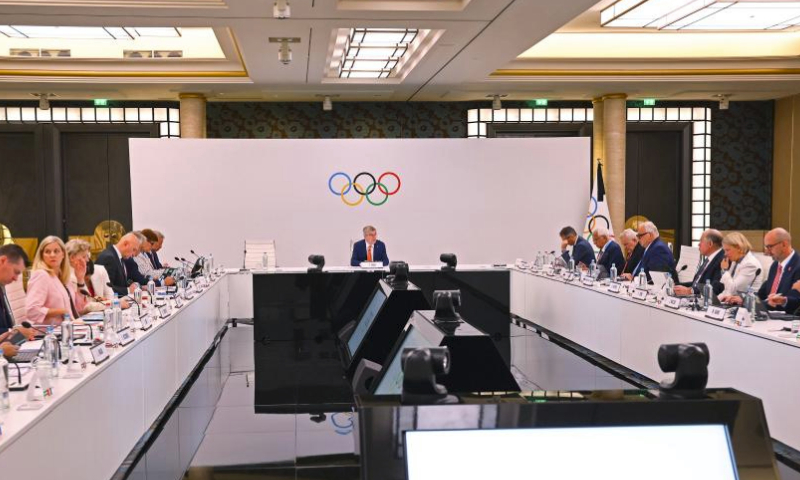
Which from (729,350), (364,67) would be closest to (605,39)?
(364,67)

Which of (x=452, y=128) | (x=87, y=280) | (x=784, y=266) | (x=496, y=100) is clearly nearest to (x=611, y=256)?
(x=784, y=266)

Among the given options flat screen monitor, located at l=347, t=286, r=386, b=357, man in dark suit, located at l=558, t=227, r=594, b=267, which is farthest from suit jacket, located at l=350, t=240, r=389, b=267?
flat screen monitor, located at l=347, t=286, r=386, b=357

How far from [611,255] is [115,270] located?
204 inches

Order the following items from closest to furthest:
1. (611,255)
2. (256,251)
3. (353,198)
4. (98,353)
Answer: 1. (98,353)
2. (611,255)
3. (256,251)
4. (353,198)

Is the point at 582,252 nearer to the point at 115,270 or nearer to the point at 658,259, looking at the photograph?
the point at 658,259

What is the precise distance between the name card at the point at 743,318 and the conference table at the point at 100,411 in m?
3.29

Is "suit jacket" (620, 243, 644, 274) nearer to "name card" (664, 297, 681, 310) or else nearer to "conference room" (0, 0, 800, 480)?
"conference room" (0, 0, 800, 480)

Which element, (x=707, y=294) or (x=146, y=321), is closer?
(x=146, y=321)

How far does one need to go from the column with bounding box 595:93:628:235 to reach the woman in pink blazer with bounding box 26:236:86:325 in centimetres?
898

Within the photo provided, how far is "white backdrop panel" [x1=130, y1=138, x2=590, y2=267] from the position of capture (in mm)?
11383

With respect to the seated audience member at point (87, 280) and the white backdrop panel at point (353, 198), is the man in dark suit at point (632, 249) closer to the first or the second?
the white backdrop panel at point (353, 198)

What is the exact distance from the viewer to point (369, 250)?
9875 millimetres

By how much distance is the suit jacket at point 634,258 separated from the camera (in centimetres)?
831

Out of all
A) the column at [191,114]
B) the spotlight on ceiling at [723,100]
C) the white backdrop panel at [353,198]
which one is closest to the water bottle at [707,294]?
the white backdrop panel at [353,198]
